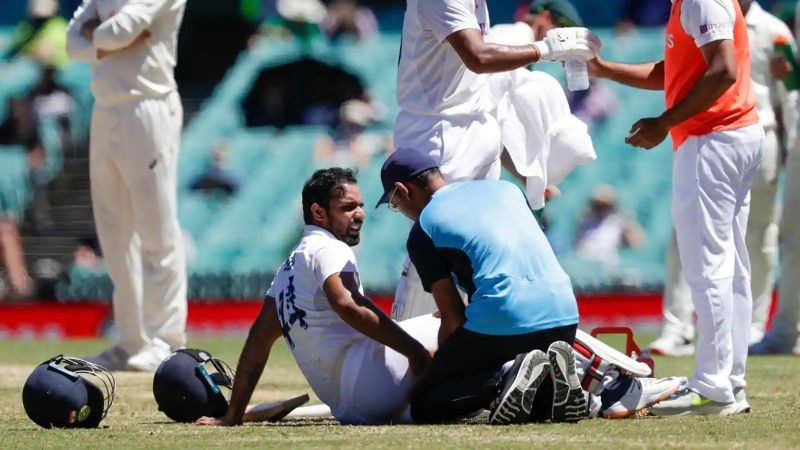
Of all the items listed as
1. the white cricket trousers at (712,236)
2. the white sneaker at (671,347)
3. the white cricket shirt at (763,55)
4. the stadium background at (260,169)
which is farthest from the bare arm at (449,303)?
the stadium background at (260,169)

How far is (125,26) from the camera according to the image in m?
10.4

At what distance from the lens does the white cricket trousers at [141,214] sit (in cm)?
1070

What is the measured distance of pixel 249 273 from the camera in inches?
705

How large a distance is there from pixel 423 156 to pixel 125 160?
398cm

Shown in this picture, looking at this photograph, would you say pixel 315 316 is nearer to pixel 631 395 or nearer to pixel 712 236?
pixel 631 395

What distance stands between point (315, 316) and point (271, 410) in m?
0.65

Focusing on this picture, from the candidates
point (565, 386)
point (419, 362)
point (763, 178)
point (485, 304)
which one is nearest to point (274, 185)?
point (763, 178)

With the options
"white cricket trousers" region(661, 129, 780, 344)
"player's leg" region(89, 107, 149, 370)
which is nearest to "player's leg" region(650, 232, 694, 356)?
"white cricket trousers" region(661, 129, 780, 344)

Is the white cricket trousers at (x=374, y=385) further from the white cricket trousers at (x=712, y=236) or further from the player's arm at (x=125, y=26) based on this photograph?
the player's arm at (x=125, y=26)

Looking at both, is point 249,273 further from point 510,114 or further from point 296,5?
point 510,114

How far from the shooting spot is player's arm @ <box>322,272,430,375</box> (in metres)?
6.97

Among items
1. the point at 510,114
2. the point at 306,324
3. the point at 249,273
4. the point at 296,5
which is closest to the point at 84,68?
the point at 296,5

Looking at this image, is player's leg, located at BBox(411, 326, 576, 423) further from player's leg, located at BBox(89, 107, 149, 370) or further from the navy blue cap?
player's leg, located at BBox(89, 107, 149, 370)

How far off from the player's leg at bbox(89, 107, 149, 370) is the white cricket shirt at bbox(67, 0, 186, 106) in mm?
203
